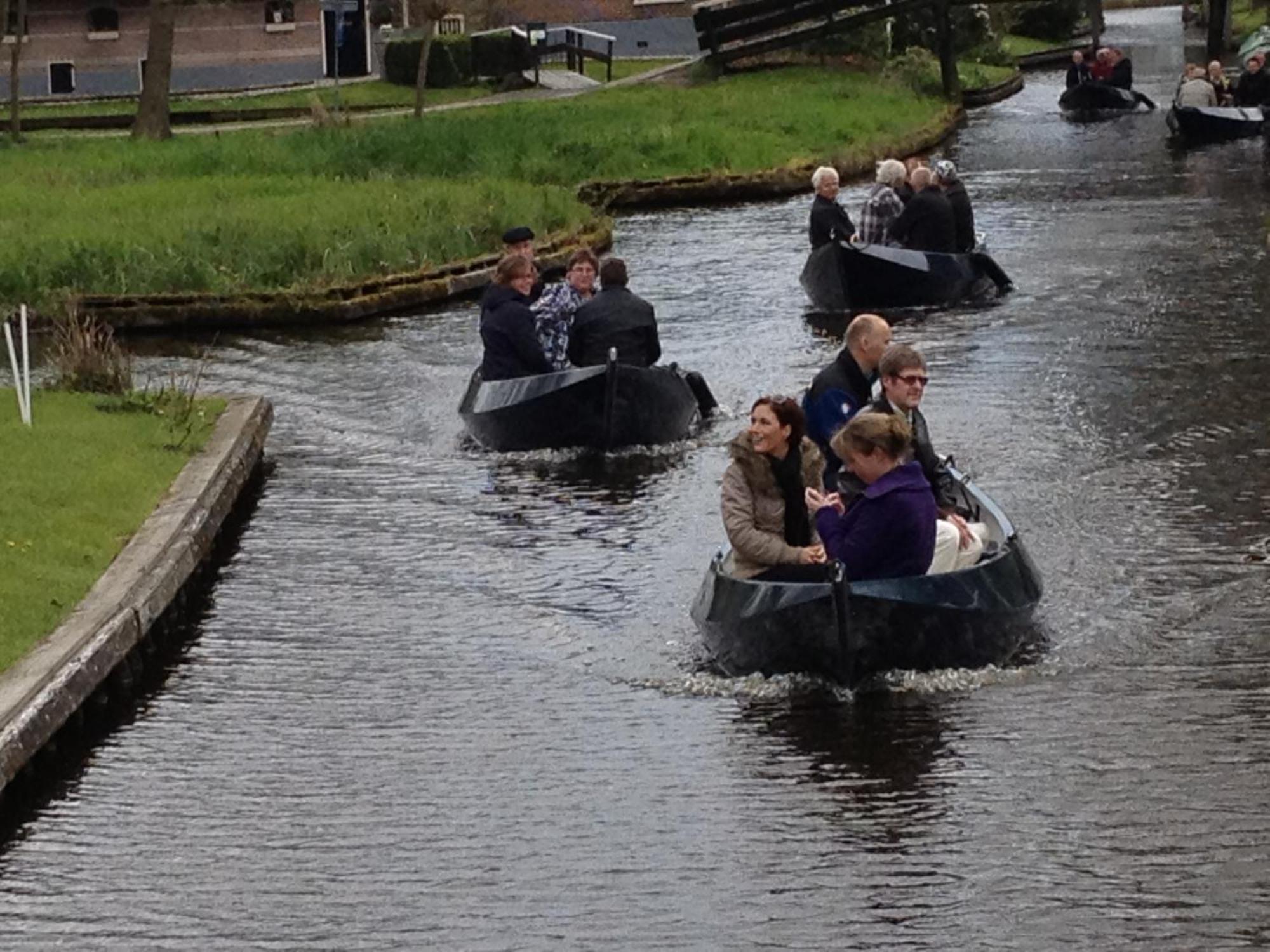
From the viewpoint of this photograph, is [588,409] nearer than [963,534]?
No

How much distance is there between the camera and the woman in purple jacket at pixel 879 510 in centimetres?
1188

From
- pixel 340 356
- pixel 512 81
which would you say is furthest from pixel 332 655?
pixel 512 81

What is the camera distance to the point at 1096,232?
32.1 metres

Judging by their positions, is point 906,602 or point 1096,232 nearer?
point 906,602

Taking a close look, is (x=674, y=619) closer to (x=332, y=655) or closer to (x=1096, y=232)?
(x=332, y=655)

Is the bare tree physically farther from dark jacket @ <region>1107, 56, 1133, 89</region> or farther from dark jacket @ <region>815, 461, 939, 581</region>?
dark jacket @ <region>815, 461, 939, 581</region>

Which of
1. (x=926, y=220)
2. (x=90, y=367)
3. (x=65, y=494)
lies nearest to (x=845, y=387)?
(x=65, y=494)

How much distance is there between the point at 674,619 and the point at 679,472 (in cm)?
441

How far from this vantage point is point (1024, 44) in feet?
253

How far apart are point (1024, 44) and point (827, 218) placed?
171ft

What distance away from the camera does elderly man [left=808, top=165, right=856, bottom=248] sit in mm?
26531

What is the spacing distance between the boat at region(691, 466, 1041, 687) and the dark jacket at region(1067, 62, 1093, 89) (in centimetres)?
4106

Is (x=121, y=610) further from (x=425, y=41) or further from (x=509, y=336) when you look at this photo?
(x=425, y=41)

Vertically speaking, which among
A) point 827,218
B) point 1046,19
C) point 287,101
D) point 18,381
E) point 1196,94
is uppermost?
point 1046,19
